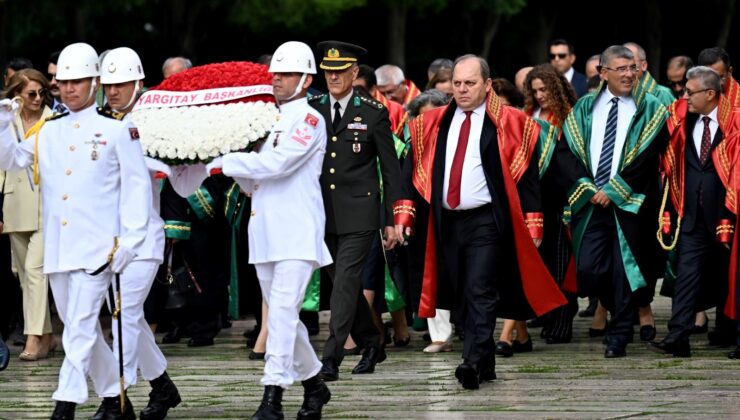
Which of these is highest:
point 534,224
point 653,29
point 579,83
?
point 653,29

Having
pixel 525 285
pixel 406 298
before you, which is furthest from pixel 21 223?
pixel 525 285

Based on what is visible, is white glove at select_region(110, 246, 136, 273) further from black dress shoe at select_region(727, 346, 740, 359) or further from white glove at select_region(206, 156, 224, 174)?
black dress shoe at select_region(727, 346, 740, 359)

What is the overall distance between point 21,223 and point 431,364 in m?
3.32

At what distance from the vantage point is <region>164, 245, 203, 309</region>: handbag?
1316 centimetres

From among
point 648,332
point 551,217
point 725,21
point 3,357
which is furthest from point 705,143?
point 725,21

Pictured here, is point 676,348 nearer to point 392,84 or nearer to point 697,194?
point 697,194

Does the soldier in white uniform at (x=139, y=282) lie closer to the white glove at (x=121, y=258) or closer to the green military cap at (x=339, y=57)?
the white glove at (x=121, y=258)

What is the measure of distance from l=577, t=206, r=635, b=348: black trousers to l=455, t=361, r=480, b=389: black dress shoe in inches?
89.1

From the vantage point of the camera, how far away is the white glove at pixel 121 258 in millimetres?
9516

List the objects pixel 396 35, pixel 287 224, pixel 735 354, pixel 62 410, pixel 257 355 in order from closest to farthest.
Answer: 1. pixel 62 410
2. pixel 287 224
3. pixel 735 354
4. pixel 257 355
5. pixel 396 35

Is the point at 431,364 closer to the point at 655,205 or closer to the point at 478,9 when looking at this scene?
the point at 655,205

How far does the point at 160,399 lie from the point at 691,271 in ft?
15.1

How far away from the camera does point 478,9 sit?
41.0m

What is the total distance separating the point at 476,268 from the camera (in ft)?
37.8
